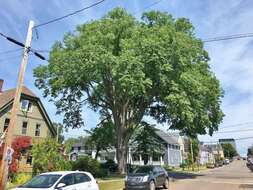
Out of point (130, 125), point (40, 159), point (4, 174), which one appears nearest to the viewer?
point (4, 174)

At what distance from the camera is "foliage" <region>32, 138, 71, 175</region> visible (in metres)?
26.1

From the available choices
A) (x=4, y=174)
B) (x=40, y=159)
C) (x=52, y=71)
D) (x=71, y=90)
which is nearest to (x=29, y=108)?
(x=71, y=90)

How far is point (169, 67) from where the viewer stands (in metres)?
29.7

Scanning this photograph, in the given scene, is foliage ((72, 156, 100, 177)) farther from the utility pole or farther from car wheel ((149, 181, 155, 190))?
the utility pole

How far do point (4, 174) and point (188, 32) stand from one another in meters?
27.4

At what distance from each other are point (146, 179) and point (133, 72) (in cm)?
1029

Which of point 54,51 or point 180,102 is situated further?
point 54,51

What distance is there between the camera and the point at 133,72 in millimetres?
28750

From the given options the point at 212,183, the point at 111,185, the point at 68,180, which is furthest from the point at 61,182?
the point at 212,183

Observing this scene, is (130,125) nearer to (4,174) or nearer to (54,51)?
(54,51)

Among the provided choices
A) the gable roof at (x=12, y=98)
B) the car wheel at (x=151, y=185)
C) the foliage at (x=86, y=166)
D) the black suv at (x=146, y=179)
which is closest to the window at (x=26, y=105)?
the gable roof at (x=12, y=98)

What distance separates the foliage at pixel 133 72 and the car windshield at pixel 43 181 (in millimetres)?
15816

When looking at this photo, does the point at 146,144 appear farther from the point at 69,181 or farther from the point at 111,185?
the point at 69,181

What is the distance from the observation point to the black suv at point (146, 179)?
71.1 ft
